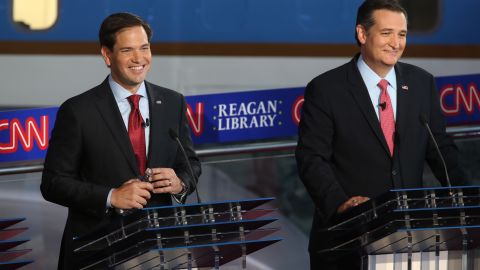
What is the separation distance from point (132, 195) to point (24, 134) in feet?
6.66

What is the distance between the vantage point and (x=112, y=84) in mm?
4285

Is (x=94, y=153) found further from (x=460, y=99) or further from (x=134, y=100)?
(x=460, y=99)

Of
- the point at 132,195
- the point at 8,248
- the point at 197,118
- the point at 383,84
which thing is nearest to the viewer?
the point at 8,248

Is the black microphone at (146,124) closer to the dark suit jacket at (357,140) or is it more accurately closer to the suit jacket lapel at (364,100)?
the dark suit jacket at (357,140)

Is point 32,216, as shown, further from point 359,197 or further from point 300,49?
point 359,197

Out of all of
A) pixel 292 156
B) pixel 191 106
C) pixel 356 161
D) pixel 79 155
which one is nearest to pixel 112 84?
pixel 79 155

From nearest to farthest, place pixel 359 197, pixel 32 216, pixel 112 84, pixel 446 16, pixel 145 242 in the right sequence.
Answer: pixel 145 242 < pixel 359 197 < pixel 112 84 < pixel 32 216 < pixel 446 16

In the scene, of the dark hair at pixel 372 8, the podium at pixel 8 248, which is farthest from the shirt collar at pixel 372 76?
the podium at pixel 8 248

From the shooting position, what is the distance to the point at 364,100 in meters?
4.31

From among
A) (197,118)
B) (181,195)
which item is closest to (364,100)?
(181,195)

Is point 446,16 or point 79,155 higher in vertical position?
point 446,16

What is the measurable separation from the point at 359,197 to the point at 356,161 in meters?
0.29

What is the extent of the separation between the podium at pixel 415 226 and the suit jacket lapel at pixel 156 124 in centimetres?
78

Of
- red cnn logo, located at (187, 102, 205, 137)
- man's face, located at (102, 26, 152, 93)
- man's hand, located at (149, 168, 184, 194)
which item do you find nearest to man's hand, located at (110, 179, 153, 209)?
man's hand, located at (149, 168, 184, 194)
